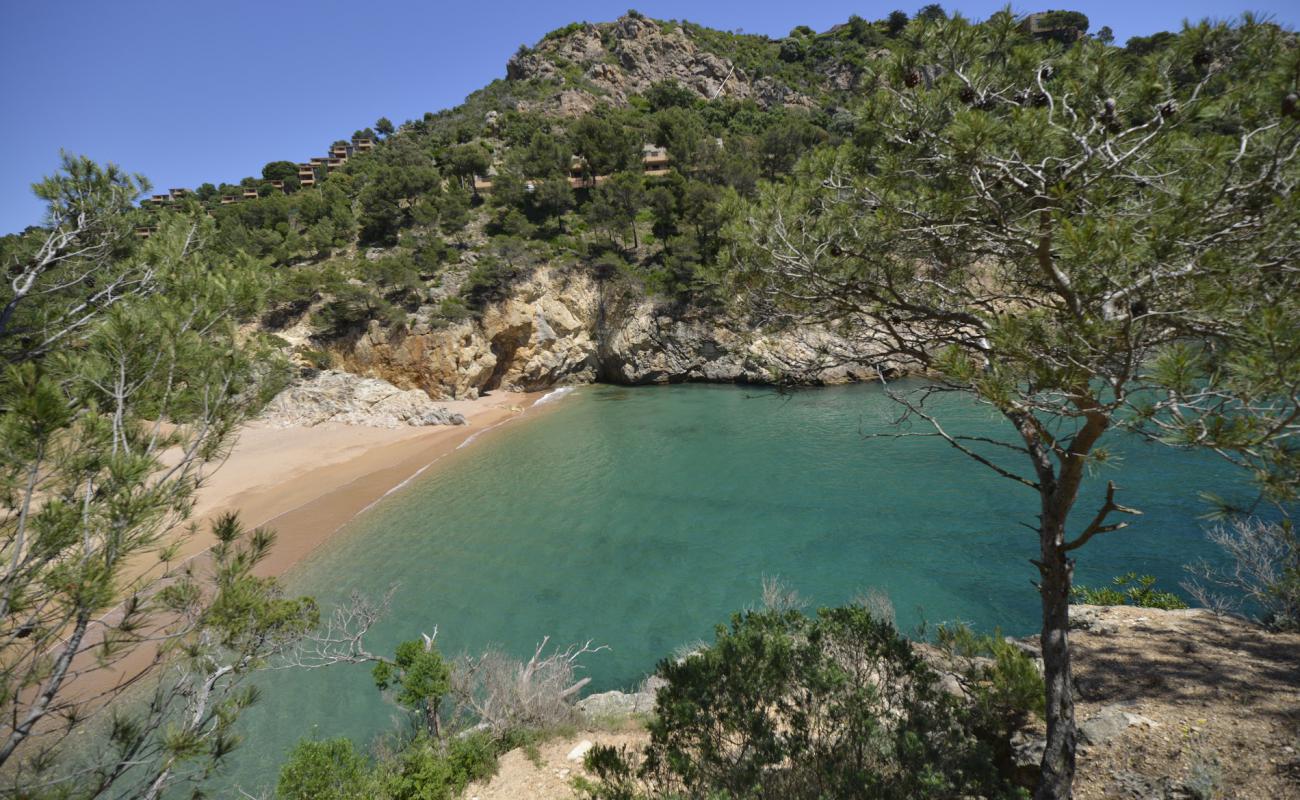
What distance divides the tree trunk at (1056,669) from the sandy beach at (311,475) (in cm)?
1323

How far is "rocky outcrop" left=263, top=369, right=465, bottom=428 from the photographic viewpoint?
72.7 ft

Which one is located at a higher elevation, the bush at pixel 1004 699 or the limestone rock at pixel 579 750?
the bush at pixel 1004 699

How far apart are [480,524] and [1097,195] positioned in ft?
42.9

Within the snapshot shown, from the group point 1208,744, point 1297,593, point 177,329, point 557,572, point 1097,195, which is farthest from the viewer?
point 557,572

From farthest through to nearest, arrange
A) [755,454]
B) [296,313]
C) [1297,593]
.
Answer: [296,313]
[755,454]
[1297,593]

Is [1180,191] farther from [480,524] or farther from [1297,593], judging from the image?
[480,524]

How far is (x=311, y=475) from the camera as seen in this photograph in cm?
1689

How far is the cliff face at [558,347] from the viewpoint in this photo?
2619 centimetres

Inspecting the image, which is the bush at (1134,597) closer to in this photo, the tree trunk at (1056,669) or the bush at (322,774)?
the tree trunk at (1056,669)

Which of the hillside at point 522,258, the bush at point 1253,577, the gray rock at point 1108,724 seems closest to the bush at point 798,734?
the gray rock at point 1108,724

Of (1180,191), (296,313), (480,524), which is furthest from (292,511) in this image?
(1180,191)

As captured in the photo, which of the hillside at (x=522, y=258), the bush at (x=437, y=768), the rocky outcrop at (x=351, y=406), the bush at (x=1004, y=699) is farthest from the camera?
the hillside at (x=522, y=258)

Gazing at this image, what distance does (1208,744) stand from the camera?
3094mm

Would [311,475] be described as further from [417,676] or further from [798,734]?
[798,734]
